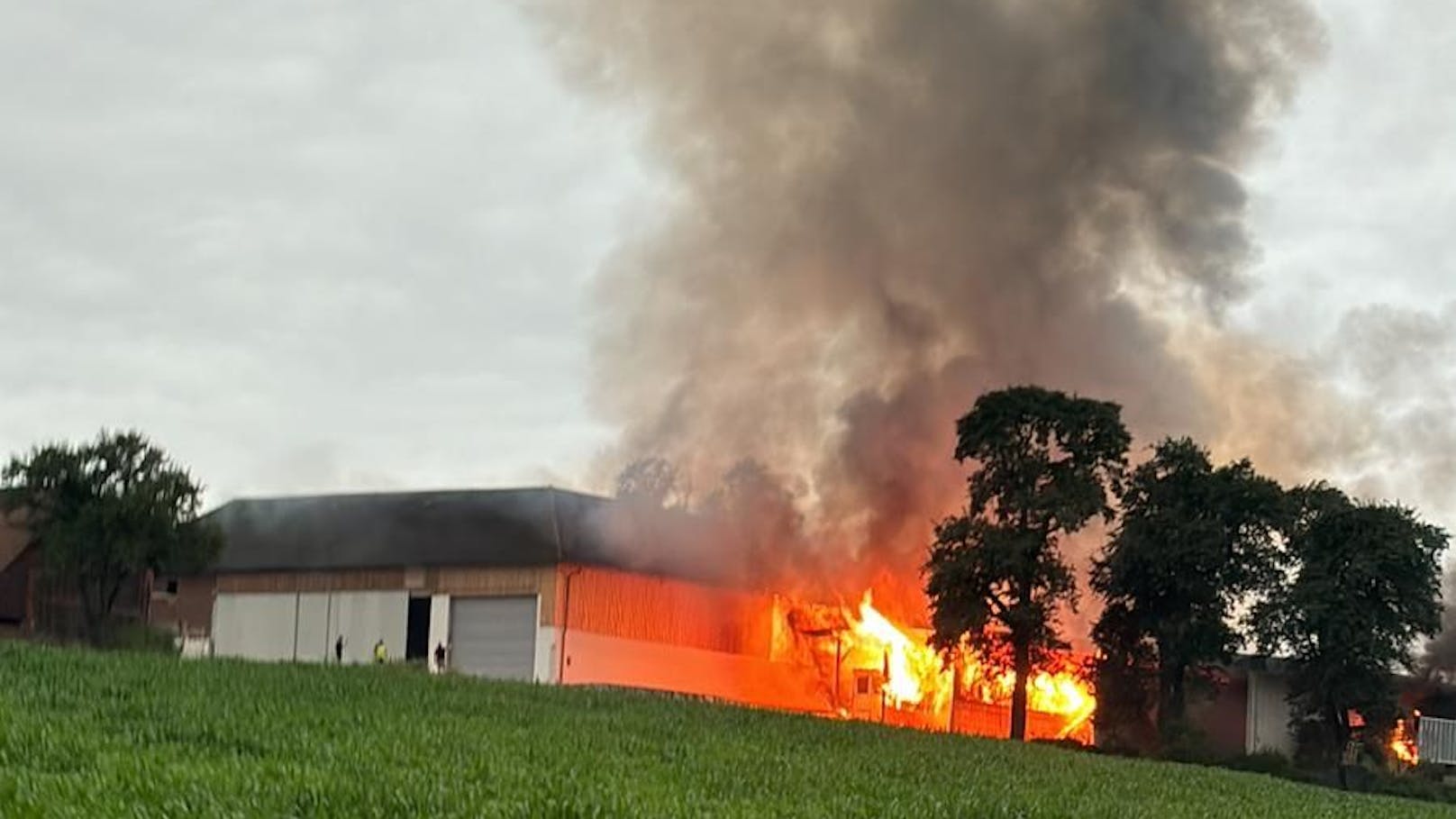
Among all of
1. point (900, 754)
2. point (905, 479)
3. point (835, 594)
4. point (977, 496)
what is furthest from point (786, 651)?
point (900, 754)

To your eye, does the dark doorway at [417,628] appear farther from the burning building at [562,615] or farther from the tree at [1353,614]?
the tree at [1353,614]

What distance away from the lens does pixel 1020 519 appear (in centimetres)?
6097

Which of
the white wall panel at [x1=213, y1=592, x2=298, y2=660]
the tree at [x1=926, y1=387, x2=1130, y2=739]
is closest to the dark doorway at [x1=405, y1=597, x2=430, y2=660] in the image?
the white wall panel at [x1=213, y1=592, x2=298, y2=660]

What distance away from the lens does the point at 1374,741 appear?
58.3 metres

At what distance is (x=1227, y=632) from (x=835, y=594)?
15.9 metres

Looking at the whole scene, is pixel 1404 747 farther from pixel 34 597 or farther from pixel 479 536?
Answer: pixel 34 597

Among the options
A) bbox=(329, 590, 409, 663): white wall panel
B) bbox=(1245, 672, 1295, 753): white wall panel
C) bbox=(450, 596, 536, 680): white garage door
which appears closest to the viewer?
bbox=(450, 596, 536, 680): white garage door

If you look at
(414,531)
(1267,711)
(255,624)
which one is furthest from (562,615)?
(1267,711)

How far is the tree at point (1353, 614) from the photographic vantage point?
57125 mm

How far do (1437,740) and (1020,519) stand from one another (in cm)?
1860

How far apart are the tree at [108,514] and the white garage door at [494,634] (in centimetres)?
1184

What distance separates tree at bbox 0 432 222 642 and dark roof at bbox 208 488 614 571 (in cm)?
827

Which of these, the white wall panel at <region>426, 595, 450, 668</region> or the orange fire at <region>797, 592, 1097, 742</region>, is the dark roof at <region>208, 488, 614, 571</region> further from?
the orange fire at <region>797, 592, 1097, 742</region>

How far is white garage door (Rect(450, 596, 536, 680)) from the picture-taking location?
68875mm
